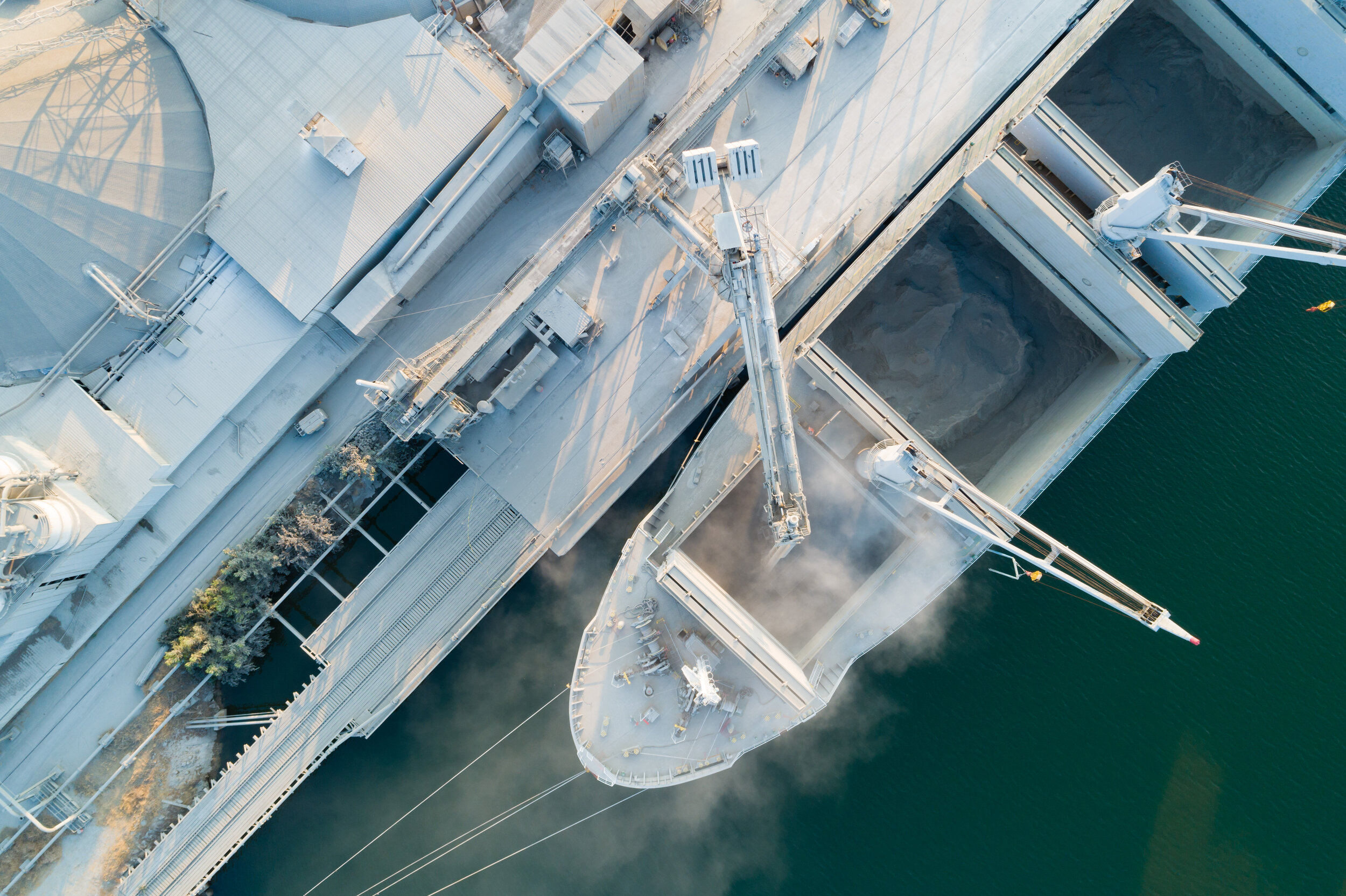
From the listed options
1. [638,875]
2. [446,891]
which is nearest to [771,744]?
[638,875]

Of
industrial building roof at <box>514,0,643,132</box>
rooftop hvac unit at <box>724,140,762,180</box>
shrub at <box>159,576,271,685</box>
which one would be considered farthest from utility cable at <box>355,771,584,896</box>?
industrial building roof at <box>514,0,643,132</box>

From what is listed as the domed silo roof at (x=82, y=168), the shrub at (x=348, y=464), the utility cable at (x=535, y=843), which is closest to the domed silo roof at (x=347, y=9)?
the domed silo roof at (x=82, y=168)

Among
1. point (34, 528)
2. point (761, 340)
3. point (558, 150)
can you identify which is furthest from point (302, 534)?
point (761, 340)

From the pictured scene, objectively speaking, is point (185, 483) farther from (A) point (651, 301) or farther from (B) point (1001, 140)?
(B) point (1001, 140)

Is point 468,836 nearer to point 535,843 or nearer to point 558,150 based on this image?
point 535,843

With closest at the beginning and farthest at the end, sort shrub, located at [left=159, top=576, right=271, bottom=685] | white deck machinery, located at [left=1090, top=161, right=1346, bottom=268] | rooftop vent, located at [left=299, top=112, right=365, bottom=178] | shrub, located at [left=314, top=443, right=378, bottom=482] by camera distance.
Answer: white deck machinery, located at [left=1090, top=161, right=1346, bottom=268]
rooftop vent, located at [left=299, top=112, right=365, bottom=178]
shrub, located at [left=314, top=443, right=378, bottom=482]
shrub, located at [left=159, top=576, right=271, bottom=685]

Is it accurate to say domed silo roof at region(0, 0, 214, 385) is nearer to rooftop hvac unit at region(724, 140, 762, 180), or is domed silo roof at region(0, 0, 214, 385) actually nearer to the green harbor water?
the green harbor water
